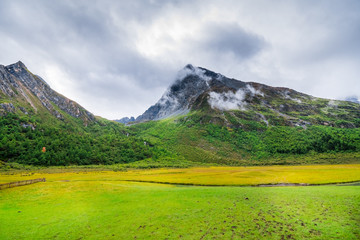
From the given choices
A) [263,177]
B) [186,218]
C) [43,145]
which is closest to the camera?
[186,218]

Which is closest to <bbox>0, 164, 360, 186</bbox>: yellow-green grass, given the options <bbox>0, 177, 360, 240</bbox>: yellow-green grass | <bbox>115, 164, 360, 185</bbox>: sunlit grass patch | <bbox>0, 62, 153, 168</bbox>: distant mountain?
<bbox>115, 164, 360, 185</bbox>: sunlit grass patch

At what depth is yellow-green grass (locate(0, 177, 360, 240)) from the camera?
16047 mm

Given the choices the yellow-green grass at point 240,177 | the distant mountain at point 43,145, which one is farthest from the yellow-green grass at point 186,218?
the distant mountain at point 43,145

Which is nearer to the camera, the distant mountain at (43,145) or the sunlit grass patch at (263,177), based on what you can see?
the sunlit grass patch at (263,177)

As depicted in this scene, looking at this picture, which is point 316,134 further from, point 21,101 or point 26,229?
point 21,101

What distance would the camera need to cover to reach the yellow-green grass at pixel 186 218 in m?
16.0

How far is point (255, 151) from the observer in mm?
184750

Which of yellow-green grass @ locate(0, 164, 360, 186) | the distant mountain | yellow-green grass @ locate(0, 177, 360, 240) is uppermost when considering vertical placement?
the distant mountain

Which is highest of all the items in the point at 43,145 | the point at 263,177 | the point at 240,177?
the point at 43,145

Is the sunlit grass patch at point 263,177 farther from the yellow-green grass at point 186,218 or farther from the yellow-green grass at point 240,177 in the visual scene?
the yellow-green grass at point 186,218

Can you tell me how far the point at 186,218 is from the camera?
20328 millimetres

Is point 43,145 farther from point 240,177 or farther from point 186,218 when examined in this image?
point 186,218

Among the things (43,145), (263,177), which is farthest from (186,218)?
(43,145)

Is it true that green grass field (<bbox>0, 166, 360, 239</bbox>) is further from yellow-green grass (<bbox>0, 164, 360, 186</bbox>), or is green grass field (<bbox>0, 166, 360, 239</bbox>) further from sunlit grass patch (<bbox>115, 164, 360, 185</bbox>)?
yellow-green grass (<bbox>0, 164, 360, 186</bbox>)
